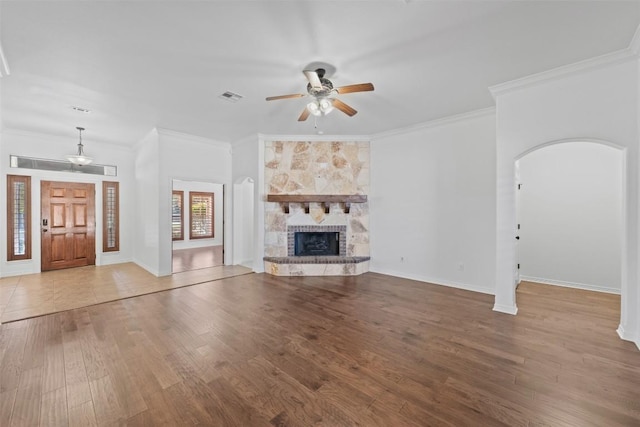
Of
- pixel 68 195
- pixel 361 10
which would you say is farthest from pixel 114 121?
pixel 361 10

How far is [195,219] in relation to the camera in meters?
9.70

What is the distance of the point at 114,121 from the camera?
476 cm

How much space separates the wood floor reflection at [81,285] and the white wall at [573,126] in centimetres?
478

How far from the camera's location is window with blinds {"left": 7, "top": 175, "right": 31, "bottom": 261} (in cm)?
533

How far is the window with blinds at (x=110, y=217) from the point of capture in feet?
21.3

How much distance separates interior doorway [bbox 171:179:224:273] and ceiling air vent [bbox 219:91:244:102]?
17.1ft

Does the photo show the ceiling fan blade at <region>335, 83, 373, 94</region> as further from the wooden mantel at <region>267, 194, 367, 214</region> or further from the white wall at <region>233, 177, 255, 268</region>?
the white wall at <region>233, 177, 255, 268</region>

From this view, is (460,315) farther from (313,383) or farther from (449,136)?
(449,136)

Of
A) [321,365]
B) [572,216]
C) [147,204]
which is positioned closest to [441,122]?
[572,216]

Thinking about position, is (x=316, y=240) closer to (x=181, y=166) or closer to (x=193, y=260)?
(x=181, y=166)

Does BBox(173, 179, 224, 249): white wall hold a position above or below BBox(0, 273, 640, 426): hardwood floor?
above

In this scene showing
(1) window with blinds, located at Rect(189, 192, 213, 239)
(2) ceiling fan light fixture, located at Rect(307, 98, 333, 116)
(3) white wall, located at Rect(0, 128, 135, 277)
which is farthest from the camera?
(1) window with blinds, located at Rect(189, 192, 213, 239)

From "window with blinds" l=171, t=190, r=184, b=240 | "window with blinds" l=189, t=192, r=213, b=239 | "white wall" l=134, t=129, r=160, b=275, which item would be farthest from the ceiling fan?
"window with blinds" l=189, t=192, r=213, b=239

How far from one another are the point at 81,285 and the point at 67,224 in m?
2.27
